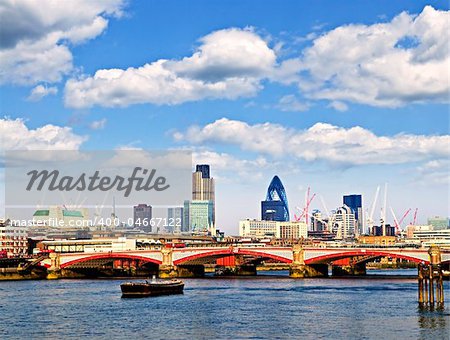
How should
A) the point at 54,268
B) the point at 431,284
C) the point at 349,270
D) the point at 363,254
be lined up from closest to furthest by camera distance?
the point at 431,284, the point at 363,254, the point at 54,268, the point at 349,270

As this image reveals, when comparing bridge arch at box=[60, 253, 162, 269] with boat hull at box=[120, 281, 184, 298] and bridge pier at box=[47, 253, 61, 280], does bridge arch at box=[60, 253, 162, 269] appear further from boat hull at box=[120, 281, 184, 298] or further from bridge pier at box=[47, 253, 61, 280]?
boat hull at box=[120, 281, 184, 298]

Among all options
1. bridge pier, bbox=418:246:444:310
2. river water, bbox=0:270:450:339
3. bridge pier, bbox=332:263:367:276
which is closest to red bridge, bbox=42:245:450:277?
bridge pier, bbox=332:263:367:276

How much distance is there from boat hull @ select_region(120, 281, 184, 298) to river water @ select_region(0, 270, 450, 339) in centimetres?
A: 130

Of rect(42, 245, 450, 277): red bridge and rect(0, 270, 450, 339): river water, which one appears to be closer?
rect(0, 270, 450, 339): river water

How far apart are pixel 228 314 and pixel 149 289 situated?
67.1 feet

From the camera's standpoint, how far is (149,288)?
249ft

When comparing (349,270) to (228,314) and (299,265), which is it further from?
(228,314)

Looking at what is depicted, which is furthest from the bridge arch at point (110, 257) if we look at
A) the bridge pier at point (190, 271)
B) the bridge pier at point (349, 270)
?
the bridge pier at point (349, 270)

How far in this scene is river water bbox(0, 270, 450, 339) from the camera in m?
47.1

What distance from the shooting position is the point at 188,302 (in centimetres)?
6688

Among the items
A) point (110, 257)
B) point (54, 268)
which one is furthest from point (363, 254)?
point (54, 268)

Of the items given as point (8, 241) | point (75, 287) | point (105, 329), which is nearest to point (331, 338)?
point (105, 329)

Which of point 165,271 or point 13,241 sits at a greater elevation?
point 13,241

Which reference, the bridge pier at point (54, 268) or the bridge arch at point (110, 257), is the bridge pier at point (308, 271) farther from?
the bridge pier at point (54, 268)
